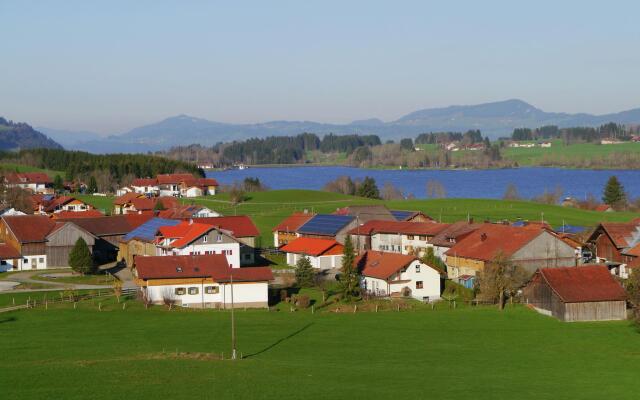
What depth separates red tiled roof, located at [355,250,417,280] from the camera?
150 ft

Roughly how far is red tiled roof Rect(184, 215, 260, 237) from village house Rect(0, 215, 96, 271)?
818cm

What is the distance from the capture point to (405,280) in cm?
4550

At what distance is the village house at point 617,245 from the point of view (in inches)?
1977

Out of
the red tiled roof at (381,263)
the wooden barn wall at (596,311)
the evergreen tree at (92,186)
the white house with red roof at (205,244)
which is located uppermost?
the evergreen tree at (92,186)

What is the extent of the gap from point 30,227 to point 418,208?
43193 mm

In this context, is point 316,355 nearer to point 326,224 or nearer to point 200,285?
point 200,285

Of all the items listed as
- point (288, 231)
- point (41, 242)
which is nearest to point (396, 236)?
point (288, 231)

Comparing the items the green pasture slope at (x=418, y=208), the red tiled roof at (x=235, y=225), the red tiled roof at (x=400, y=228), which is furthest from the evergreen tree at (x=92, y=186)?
the red tiled roof at (x=400, y=228)

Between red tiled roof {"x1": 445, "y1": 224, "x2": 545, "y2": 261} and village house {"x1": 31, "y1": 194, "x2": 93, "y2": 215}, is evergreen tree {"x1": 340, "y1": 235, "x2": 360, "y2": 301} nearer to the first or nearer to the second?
red tiled roof {"x1": 445, "y1": 224, "x2": 545, "y2": 261}

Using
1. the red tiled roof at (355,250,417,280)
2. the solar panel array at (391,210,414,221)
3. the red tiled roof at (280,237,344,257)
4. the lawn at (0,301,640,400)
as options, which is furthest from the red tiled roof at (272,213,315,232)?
the lawn at (0,301,640,400)

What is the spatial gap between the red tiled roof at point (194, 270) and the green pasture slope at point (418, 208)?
24602 millimetres

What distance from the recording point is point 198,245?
52.4 m

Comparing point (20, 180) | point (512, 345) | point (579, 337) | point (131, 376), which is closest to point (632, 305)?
point (579, 337)

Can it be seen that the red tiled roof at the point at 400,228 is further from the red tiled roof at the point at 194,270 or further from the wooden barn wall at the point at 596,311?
the wooden barn wall at the point at 596,311
